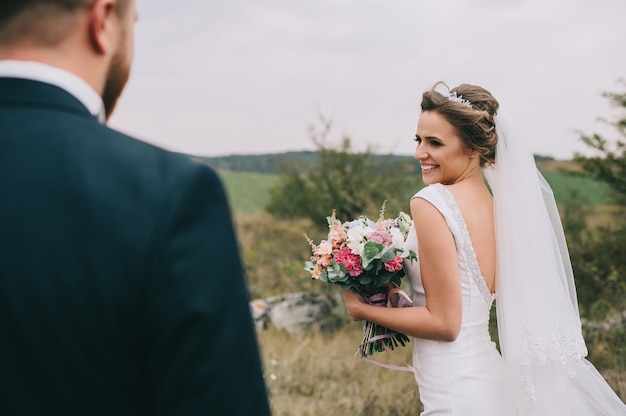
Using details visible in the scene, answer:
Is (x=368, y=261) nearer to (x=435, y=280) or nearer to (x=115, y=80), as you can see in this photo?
(x=435, y=280)

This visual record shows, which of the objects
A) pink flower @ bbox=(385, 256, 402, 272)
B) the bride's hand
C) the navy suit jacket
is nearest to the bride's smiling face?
pink flower @ bbox=(385, 256, 402, 272)

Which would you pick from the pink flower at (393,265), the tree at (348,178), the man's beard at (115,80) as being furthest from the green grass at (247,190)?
the man's beard at (115,80)

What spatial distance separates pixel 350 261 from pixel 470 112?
1.01 meters

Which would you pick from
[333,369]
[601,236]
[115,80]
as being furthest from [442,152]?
[601,236]

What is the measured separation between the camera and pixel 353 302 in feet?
11.3

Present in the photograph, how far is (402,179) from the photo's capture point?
15.1 m

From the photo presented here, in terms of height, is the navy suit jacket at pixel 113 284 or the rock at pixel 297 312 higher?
the navy suit jacket at pixel 113 284

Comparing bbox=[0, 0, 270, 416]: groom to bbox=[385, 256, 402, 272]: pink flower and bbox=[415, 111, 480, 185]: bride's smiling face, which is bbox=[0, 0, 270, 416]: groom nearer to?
bbox=[385, 256, 402, 272]: pink flower

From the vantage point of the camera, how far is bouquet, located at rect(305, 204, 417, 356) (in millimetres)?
3363

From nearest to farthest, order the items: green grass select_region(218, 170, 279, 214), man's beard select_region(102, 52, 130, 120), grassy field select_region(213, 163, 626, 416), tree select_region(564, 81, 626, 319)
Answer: man's beard select_region(102, 52, 130, 120)
grassy field select_region(213, 163, 626, 416)
tree select_region(564, 81, 626, 319)
green grass select_region(218, 170, 279, 214)

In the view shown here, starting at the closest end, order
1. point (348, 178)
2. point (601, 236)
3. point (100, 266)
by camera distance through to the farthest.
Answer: point (100, 266) < point (601, 236) < point (348, 178)

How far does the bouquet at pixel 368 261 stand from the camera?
3.36 metres

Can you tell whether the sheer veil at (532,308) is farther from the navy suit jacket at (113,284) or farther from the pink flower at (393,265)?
the navy suit jacket at (113,284)

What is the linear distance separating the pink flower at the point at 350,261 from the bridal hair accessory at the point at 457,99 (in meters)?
0.98
